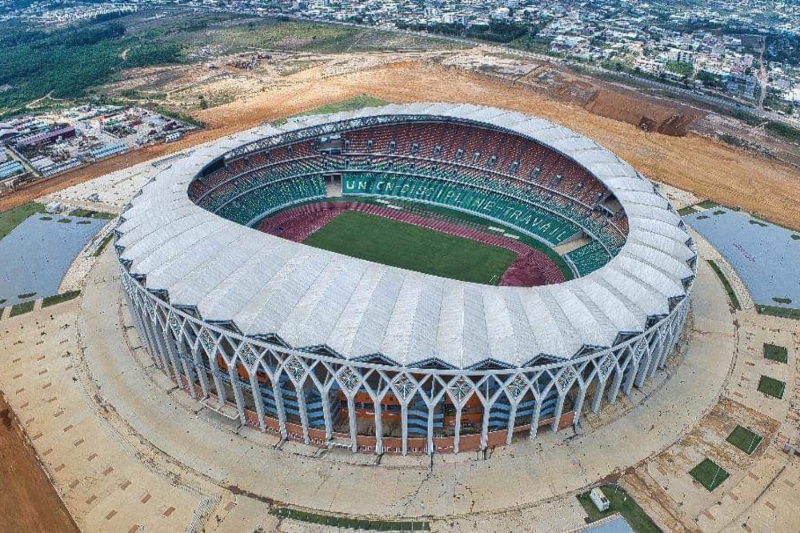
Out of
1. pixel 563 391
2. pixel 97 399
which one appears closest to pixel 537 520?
pixel 563 391

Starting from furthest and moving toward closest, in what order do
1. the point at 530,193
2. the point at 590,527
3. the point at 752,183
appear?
the point at 752,183, the point at 530,193, the point at 590,527

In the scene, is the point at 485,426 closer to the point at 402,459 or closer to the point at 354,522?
the point at 402,459

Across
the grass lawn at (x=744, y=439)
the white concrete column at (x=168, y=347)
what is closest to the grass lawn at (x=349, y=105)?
the white concrete column at (x=168, y=347)

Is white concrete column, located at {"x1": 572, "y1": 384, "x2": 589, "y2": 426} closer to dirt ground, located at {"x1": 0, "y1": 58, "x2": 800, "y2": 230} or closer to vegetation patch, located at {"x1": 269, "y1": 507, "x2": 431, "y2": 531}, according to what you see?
vegetation patch, located at {"x1": 269, "y1": 507, "x2": 431, "y2": 531}

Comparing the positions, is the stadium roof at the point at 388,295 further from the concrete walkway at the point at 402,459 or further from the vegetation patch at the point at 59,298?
the vegetation patch at the point at 59,298

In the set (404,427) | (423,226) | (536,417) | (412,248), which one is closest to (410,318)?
(404,427)

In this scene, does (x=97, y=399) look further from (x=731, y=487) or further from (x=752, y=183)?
(x=752, y=183)

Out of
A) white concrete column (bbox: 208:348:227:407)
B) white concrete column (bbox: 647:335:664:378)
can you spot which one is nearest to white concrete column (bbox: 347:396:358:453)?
white concrete column (bbox: 208:348:227:407)
